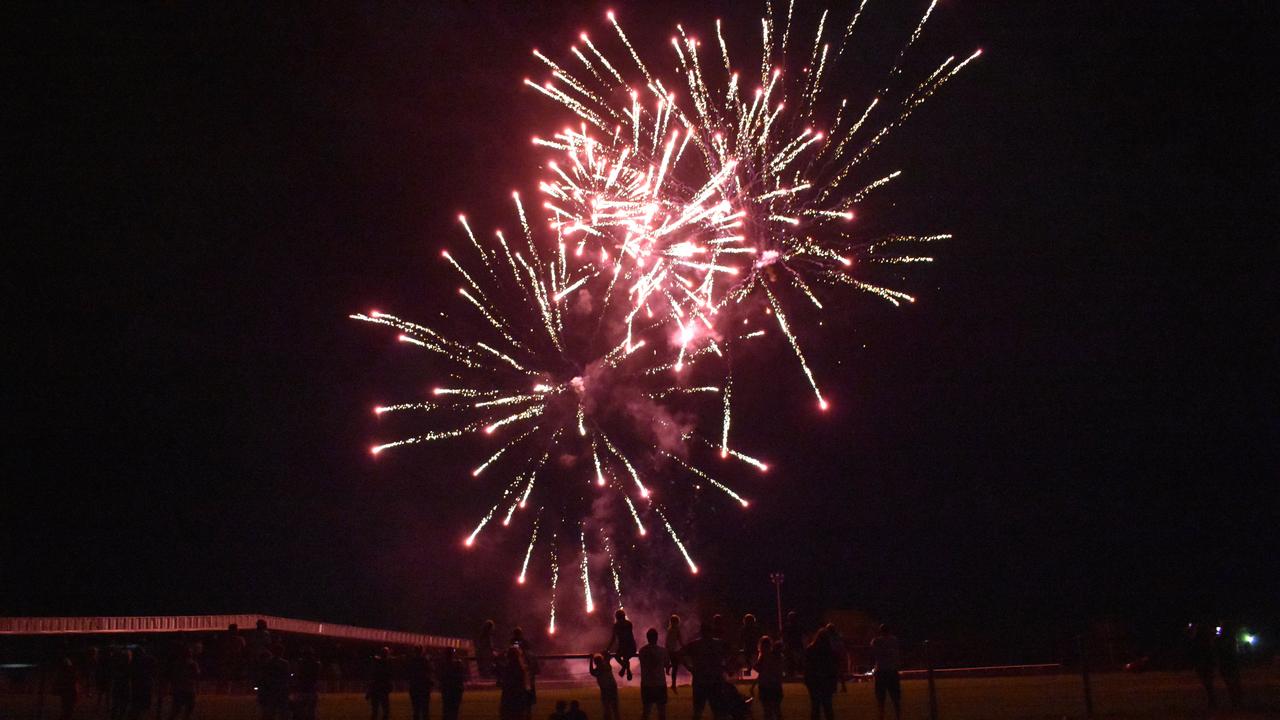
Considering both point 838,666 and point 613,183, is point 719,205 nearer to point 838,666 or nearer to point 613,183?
point 613,183

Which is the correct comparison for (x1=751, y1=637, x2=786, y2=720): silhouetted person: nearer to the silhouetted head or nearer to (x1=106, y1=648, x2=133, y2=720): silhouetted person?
the silhouetted head

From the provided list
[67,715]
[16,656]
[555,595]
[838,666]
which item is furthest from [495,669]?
[555,595]

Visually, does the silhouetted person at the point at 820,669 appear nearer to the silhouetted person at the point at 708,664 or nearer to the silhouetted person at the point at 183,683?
the silhouetted person at the point at 708,664

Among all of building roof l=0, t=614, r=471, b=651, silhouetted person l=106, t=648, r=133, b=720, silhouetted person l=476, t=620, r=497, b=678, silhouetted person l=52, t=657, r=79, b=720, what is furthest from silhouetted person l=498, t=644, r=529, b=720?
building roof l=0, t=614, r=471, b=651

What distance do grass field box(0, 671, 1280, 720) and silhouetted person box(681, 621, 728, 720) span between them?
3.80m

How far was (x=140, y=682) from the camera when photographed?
51.9 ft

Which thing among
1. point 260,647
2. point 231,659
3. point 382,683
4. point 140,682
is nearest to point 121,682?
point 140,682

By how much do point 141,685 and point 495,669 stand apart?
5.21m

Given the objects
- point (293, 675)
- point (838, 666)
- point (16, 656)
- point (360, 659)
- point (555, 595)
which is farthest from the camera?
point (555, 595)

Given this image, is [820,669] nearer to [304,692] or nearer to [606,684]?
[606,684]

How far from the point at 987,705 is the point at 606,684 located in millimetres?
7391

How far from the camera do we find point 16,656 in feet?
146

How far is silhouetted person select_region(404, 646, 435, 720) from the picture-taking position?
14836 mm

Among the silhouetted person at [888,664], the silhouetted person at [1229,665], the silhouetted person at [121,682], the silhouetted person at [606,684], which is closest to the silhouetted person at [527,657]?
the silhouetted person at [606,684]
